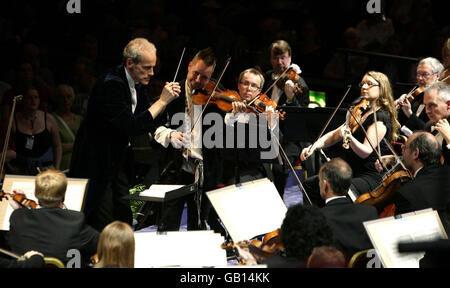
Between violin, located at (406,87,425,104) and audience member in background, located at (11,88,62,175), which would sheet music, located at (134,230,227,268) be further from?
violin, located at (406,87,425,104)

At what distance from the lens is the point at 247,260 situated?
3.41 metres

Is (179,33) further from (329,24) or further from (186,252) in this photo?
(186,252)

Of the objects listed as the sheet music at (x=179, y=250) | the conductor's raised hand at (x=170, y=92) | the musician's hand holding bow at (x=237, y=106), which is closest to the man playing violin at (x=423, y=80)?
the musician's hand holding bow at (x=237, y=106)

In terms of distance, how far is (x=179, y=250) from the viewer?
355 cm

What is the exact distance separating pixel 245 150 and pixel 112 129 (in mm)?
1069

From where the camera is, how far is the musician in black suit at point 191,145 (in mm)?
4836

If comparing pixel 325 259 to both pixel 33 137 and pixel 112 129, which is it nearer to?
pixel 112 129

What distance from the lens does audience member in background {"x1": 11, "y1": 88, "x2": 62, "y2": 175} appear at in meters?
5.80

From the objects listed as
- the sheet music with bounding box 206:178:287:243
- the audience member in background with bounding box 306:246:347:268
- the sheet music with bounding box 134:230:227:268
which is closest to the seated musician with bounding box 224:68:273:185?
the sheet music with bounding box 206:178:287:243

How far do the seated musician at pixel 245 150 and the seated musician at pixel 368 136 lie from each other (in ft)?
1.17

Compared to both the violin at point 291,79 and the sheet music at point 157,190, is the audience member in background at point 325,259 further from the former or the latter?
the violin at point 291,79

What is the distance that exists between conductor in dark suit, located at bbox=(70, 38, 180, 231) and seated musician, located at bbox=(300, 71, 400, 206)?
1.28m

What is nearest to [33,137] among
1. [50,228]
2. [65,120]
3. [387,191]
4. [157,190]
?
[65,120]
